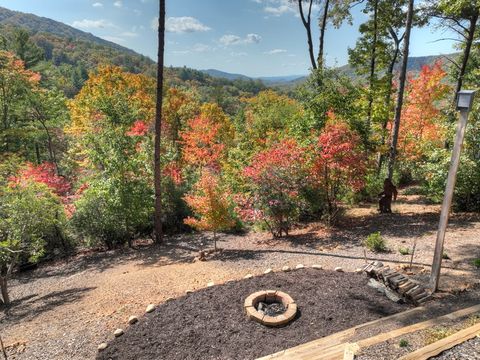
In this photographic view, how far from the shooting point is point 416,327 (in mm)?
4211

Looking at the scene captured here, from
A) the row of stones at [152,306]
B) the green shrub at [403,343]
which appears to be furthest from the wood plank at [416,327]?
the row of stones at [152,306]

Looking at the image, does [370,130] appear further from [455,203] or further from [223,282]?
[223,282]

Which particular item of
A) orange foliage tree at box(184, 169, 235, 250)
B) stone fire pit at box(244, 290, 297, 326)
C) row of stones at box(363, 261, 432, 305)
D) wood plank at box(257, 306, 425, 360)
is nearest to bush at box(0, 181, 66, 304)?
orange foliage tree at box(184, 169, 235, 250)

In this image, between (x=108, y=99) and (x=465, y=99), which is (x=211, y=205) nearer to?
(x=465, y=99)

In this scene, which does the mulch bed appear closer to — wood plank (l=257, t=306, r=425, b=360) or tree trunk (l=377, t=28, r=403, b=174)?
wood plank (l=257, t=306, r=425, b=360)

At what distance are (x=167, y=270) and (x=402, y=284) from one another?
5.63 metres

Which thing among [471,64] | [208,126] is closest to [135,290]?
[208,126]

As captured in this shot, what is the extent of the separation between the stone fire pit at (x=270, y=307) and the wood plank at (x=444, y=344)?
201 centimetres

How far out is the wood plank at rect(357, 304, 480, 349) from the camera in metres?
3.98

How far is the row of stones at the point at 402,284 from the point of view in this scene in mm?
5205

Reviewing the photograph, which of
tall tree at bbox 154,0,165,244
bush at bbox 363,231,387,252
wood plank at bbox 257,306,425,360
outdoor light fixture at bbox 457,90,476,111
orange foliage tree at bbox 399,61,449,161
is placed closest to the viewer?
wood plank at bbox 257,306,425,360

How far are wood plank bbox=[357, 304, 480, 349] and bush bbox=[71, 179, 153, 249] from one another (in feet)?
29.0

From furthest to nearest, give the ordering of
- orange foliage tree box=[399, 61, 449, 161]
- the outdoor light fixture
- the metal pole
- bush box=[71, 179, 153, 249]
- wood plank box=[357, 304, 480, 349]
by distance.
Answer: orange foliage tree box=[399, 61, 449, 161], bush box=[71, 179, 153, 249], the metal pole, the outdoor light fixture, wood plank box=[357, 304, 480, 349]

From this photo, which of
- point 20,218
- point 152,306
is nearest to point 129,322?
point 152,306
